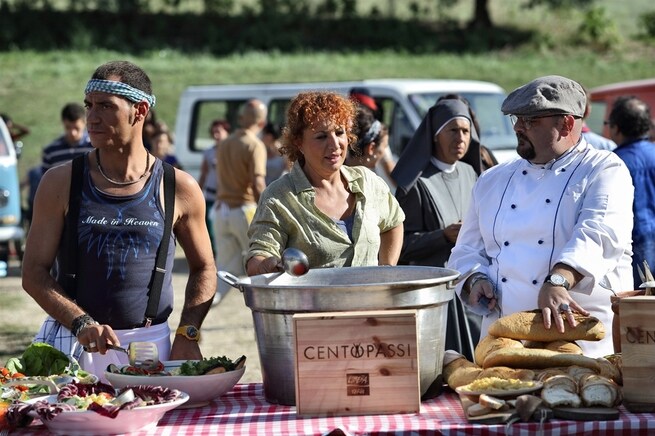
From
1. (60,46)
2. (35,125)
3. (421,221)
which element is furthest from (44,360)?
(60,46)

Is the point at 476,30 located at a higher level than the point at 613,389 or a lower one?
higher

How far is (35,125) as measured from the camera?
2341cm

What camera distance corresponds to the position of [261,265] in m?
3.62

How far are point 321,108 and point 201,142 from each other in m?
11.1

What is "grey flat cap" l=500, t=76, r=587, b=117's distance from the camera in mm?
3535

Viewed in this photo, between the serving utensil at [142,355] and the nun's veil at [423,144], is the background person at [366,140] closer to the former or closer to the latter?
the nun's veil at [423,144]

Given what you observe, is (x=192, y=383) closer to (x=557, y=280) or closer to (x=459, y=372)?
(x=459, y=372)

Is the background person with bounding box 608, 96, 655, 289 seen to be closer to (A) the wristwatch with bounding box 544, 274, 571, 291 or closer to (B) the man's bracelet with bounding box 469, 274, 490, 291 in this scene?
(B) the man's bracelet with bounding box 469, 274, 490, 291

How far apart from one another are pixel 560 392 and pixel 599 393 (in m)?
0.11

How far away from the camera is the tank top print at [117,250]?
138 inches

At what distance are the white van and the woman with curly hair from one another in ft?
23.7

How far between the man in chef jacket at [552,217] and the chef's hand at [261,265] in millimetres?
656

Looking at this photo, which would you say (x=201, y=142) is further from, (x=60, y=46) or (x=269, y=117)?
(x=60, y=46)

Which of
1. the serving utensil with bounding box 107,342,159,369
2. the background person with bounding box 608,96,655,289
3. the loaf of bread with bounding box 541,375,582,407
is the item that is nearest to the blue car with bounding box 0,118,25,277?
the background person with bounding box 608,96,655,289
